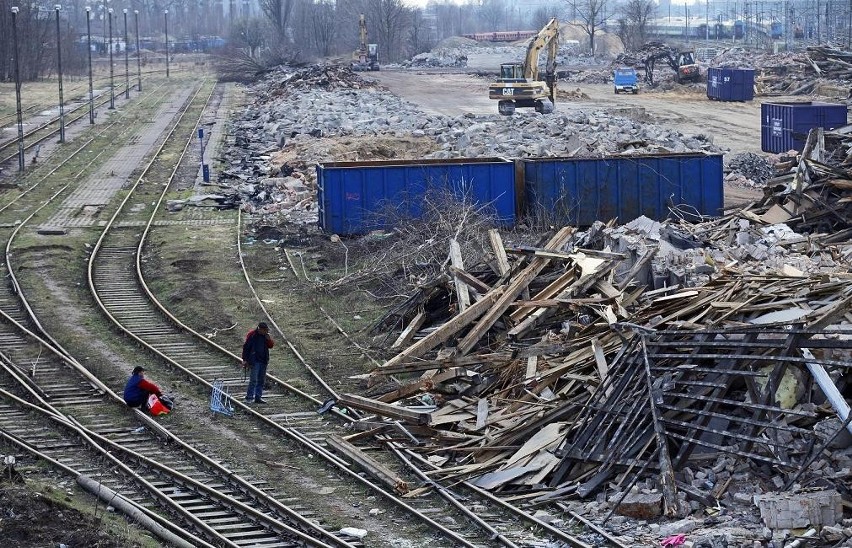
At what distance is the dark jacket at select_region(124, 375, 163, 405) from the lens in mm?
15750

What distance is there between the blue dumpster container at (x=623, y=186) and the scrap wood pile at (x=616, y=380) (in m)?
9.46

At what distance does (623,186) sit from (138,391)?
48.4 ft

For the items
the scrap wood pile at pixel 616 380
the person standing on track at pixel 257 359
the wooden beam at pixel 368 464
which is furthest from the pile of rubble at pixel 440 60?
the wooden beam at pixel 368 464

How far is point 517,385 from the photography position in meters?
14.9

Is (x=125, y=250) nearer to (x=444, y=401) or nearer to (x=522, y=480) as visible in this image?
(x=444, y=401)

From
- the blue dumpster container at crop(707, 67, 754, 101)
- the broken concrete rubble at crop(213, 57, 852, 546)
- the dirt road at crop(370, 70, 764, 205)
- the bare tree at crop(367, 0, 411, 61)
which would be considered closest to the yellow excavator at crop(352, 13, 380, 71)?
the dirt road at crop(370, 70, 764, 205)

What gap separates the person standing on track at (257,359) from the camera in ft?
53.5

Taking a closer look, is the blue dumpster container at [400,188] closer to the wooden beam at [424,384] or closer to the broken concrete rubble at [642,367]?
the broken concrete rubble at [642,367]

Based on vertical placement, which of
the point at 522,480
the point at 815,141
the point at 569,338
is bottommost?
the point at 522,480

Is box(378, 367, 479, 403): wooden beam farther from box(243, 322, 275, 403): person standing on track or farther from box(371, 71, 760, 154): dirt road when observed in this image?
box(371, 71, 760, 154): dirt road

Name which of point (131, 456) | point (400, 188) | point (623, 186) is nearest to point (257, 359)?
point (131, 456)

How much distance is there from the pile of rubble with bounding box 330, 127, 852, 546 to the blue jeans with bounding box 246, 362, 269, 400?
1.36 meters

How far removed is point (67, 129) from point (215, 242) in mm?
31318

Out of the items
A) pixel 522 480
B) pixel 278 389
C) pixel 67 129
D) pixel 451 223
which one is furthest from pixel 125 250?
pixel 67 129
